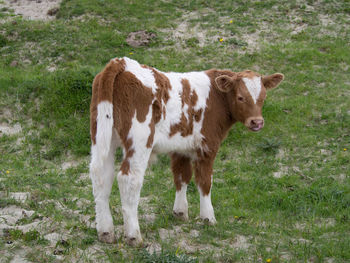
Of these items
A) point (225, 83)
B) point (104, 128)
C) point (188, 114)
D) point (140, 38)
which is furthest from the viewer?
point (140, 38)

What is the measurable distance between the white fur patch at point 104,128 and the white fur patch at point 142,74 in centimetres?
53

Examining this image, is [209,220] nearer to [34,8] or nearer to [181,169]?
[181,169]

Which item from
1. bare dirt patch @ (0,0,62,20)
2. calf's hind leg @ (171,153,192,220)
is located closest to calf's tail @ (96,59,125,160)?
calf's hind leg @ (171,153,192,220)

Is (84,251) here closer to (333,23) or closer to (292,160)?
(292,160)

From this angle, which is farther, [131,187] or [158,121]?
[158,121]

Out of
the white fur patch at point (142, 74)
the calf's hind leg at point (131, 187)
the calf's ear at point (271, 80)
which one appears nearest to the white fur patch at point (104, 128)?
the calf's hind leg at point (131, 187)

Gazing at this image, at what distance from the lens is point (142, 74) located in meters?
5.08

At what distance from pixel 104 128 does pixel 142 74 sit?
2.75ft

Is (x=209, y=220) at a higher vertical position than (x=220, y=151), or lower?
higher

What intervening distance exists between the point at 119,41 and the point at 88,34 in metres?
0.96

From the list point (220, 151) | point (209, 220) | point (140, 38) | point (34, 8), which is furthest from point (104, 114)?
point (34, 8)

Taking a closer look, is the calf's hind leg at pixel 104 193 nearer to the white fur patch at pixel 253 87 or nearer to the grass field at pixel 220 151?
the grass field at pixel 220 151

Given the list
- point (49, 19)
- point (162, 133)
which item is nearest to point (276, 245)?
point (162, 133)

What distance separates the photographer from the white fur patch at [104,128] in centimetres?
466
